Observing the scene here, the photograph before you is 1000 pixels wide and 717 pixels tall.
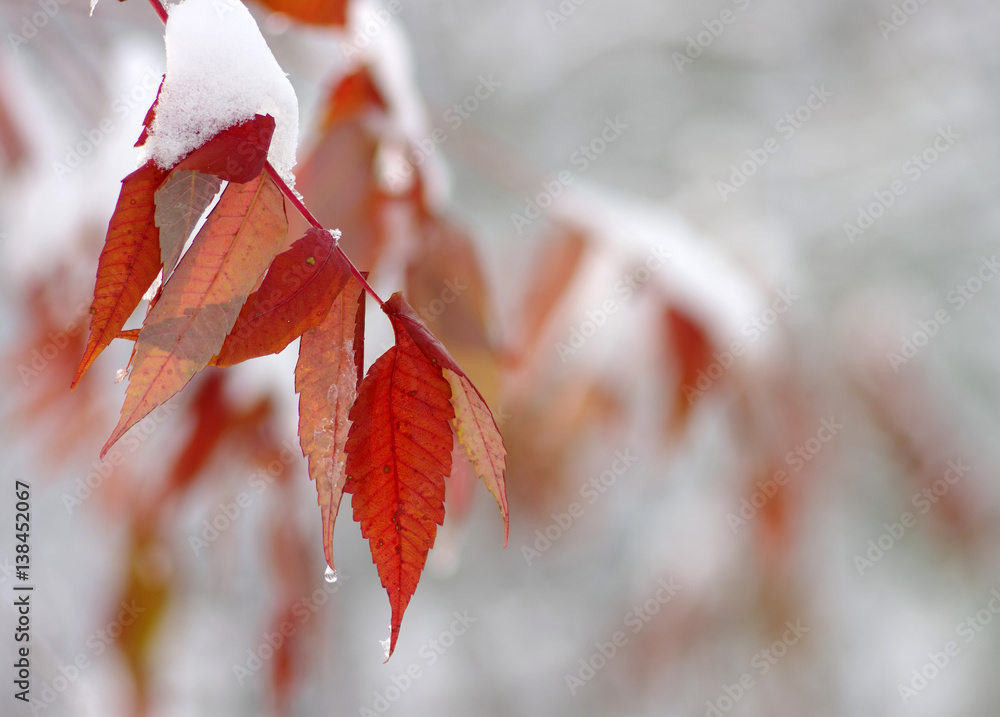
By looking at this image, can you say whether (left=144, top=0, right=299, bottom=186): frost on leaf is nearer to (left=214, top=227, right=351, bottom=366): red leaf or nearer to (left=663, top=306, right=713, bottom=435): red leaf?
(left=214, top=227, right=351, bottom=366): red leaf

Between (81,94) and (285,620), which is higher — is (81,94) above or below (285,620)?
above

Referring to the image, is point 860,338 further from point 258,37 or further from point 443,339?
point 258,37

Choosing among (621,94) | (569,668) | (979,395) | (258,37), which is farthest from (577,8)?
(258,37)

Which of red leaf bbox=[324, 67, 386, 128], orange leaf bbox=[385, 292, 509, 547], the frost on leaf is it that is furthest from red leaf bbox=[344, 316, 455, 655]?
red leaf bbox=[324, 67, 386, 128]

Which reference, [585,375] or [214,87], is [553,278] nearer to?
[585,375]

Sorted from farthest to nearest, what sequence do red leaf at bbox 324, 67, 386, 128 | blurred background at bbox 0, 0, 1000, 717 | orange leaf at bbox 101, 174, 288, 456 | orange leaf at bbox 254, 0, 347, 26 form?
blurred background at bbox 0, 0, 1000, 717
red leaf at bbox 324, 67, 386, 128
orange leaf at bbox 254, 0, 347, 26
orange leaf at bbox 101, 174, 288, 456

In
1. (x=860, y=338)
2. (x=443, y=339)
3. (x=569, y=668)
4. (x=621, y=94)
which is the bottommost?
(x=569, y=668)

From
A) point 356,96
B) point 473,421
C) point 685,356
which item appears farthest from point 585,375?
point 473,421
